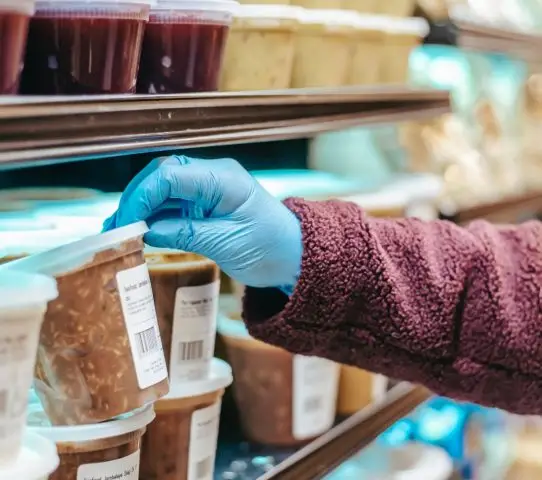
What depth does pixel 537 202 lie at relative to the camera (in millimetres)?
2717

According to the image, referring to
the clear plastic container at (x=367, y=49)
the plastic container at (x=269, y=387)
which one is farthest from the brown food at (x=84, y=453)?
the clear plastic container at (x=367, y=49)

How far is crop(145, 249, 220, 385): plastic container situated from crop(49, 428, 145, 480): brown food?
0.62 feet

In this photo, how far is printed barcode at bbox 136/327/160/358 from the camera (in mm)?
984

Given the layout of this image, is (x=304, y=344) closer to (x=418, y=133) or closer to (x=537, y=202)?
(x=418, y=133)

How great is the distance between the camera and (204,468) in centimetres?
126

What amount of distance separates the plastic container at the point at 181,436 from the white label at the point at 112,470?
5.2 inches

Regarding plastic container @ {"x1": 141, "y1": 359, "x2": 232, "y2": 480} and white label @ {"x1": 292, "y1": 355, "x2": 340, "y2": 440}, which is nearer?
plastic container @ {"x1": 141, "y1": 359, "x2": 232, "y2": 480}

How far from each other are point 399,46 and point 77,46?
1.02 metres

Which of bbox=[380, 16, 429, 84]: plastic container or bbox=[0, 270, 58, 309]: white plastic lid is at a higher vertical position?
bbox=[380, 16, 429, 84]: plastic container

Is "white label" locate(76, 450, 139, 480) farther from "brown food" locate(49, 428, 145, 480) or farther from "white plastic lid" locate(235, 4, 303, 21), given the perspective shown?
"white plastic lid" locate(235, 4, 303, 21)

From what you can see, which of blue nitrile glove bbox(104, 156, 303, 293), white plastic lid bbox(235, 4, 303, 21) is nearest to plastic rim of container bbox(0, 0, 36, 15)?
blue nitrile glove bbox(104, 156, 303, 293)

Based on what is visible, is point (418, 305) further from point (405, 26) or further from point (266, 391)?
point (405, 26)

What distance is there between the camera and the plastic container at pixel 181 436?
1.22 m

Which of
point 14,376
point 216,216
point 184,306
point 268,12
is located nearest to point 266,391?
point 184,306
